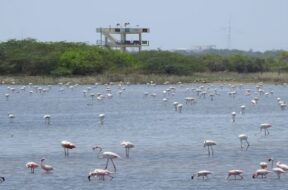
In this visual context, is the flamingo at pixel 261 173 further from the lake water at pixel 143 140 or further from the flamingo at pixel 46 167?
the flamingo at pixel 46 167

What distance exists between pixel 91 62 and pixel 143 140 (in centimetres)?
5613

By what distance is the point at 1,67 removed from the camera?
87500 mm

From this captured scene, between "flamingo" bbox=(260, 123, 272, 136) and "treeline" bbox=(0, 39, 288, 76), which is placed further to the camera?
"treeline" bbox=(0, 39, 288, 76)

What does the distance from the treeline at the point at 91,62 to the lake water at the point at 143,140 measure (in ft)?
96.9

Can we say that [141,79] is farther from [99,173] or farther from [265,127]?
[99,173]

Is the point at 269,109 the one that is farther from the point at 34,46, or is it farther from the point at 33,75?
the point at 34,46

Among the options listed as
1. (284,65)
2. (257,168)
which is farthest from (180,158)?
(284,65)

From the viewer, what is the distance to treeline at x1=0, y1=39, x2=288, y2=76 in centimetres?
8631

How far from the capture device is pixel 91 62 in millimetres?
86500

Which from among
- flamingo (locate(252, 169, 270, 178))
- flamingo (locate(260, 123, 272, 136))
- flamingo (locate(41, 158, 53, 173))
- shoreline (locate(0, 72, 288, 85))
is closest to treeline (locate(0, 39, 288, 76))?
shoreline (locate(0, 72, 288, 85))

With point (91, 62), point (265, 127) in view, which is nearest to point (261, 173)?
point (265, 127)

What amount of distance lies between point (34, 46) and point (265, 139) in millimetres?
65779

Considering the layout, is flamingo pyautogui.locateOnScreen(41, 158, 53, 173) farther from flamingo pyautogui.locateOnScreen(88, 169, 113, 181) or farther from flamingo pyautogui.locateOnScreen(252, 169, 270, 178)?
flamingo pyautogui.locateOnScreen(252, 169, 270, 178)

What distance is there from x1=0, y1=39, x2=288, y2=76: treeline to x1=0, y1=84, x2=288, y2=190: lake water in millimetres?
29540
